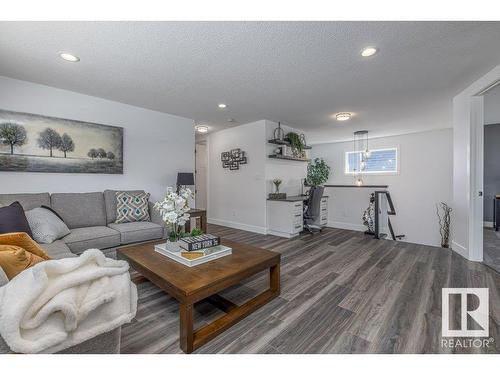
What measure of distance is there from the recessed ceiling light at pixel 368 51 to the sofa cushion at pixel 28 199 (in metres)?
3.97

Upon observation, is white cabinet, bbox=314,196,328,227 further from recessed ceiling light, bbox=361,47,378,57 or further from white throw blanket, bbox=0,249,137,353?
white throw blanket, bbox=0,249,137,353

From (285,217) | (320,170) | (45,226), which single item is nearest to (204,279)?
(45,226)

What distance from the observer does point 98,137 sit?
3.46 m

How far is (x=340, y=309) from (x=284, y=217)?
8.27 ft

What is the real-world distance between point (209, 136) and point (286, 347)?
5225mm

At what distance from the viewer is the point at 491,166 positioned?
5.15 meters

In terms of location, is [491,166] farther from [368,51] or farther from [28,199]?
[28,199]

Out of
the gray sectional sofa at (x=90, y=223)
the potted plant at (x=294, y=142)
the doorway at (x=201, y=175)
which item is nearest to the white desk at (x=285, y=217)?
the potted plant at (x=294, y=142)

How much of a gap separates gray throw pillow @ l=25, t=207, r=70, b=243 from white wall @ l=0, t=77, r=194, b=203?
877mm

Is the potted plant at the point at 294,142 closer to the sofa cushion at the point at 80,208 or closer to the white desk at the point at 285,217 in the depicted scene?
the white desk at the point at 285,217

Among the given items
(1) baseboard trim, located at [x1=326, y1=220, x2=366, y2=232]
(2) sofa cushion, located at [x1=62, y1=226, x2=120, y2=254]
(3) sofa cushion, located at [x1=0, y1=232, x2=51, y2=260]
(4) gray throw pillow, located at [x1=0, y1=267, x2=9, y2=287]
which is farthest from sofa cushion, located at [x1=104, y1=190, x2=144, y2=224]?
(1) baseboard trim, located at [x1=326, y1=220, x2=366, y2=232]

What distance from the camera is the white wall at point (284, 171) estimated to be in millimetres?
4789
